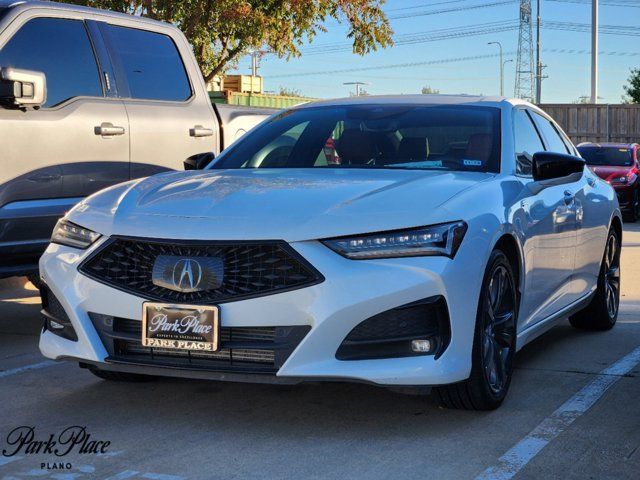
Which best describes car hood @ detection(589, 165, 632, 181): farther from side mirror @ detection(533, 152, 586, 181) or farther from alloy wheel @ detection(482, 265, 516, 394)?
alloy wheel @ detection(482, 265, 516, 394)

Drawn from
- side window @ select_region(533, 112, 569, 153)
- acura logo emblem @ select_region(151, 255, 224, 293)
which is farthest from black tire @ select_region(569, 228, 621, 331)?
acura logo emblem @ select_region(151, 255, 224, 293)

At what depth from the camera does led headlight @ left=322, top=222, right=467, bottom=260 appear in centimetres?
458

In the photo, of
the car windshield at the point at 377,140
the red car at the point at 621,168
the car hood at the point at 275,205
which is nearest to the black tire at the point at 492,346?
the car hood at the point at 275,205

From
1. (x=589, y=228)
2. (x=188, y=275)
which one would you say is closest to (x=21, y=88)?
(x=188, y=275)

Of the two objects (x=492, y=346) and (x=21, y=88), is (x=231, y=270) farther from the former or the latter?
(x=21, y=88)

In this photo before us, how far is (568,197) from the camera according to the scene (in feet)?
21.4

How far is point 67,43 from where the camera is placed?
7.28 metres

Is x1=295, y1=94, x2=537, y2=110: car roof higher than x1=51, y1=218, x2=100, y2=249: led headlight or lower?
higher

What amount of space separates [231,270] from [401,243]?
0.70m

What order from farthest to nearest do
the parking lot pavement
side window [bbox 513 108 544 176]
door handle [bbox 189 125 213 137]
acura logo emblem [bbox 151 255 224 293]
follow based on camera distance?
door handle [bbox 189 125 213 137]
side window [bbox 513 108 544 176]
acura logo emblem [bbox 151 255 224 293]
the parking lot pavement

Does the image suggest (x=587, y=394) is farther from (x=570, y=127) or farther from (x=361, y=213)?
(x=570, y=127)

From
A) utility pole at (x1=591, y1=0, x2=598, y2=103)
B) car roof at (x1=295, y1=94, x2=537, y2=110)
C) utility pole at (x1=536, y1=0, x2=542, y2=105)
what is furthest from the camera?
utility pole at (x1=536, y1=0, x2=542, y2=105)

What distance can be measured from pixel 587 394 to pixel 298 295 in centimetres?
195

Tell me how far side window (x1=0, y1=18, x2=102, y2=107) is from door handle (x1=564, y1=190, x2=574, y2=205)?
308 centimetres
